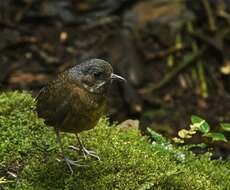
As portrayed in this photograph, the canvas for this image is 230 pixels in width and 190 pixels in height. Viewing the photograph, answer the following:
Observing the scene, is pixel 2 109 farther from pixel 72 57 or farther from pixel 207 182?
pixel 72 57

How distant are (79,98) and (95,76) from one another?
7.5 inches

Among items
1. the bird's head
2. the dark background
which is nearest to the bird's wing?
the bird's head

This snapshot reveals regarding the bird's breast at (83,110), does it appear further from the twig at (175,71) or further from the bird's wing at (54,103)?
the twig at (175,71)

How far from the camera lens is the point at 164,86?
819 centimetres

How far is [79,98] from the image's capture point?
3.72 m

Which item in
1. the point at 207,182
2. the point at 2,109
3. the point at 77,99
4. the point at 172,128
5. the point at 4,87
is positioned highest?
the point at 77,99

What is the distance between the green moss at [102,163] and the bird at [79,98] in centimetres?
17

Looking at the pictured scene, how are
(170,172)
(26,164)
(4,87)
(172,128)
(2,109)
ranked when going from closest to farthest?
(170,172)
(26,164)
(2,109)
(172,128)
(4,87)

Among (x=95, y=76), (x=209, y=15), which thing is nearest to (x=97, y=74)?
(x=95, y=76)

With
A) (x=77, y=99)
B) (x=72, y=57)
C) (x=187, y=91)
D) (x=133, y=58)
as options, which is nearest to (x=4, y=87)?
(x=72, y=57)

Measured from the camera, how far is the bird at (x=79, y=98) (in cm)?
372

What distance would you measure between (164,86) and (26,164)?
14.6 feet

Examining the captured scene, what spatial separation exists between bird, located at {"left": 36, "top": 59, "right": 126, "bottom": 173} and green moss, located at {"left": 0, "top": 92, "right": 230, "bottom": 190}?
0.17 metres

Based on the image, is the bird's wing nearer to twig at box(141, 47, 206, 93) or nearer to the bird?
the bird
